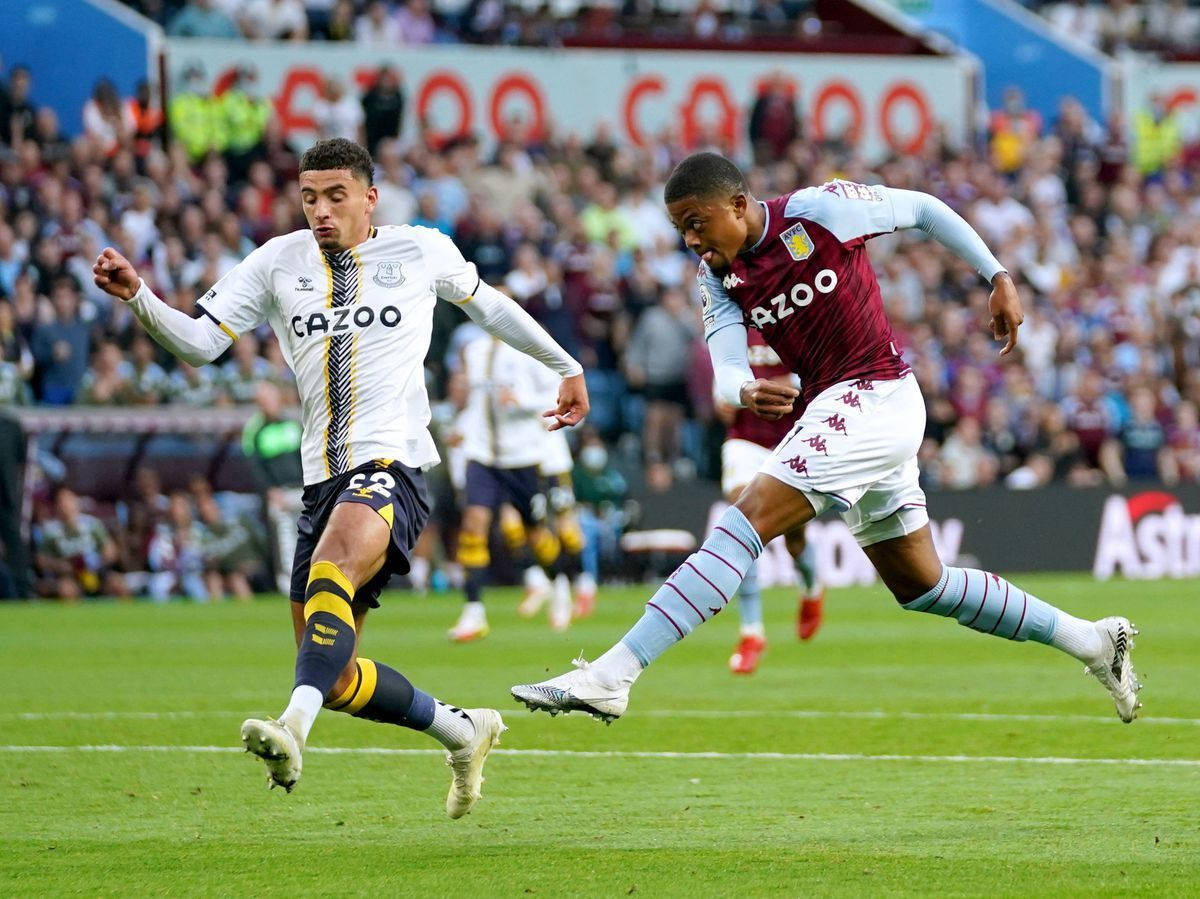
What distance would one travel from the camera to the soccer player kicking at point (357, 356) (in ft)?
22.5

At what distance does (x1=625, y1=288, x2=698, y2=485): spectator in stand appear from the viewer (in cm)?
2266

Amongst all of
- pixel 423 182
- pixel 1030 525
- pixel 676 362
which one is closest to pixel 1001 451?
pixel 1030 525

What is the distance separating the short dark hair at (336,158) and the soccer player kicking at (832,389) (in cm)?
112

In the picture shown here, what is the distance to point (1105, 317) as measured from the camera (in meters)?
25.8

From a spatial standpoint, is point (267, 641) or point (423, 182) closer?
point (267, 641)

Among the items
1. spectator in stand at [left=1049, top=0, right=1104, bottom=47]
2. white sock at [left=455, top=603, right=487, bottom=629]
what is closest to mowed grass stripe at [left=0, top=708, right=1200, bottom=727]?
white sock at [left=455, top=603, right=487, bottom=629]

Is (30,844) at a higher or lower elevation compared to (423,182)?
lower

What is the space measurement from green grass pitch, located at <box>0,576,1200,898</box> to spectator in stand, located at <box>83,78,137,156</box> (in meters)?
9.62

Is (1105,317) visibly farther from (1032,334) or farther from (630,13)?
(630,13)

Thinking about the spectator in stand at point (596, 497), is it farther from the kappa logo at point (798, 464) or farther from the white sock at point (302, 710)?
the white sock at point (302, 710)

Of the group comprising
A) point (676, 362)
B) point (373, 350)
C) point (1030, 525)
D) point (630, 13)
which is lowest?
point (1030, 525)

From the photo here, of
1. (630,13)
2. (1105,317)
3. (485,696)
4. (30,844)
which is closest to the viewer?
(30,844)

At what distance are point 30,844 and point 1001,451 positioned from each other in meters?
18.5

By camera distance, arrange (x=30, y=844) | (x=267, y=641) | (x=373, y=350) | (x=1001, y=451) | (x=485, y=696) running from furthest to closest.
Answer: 1. (x=1001, y=451)
2. (x=267, y=641)
3. (x=485, y=696)
4. (x=373, y=350)
5. (x=30, y=844)
